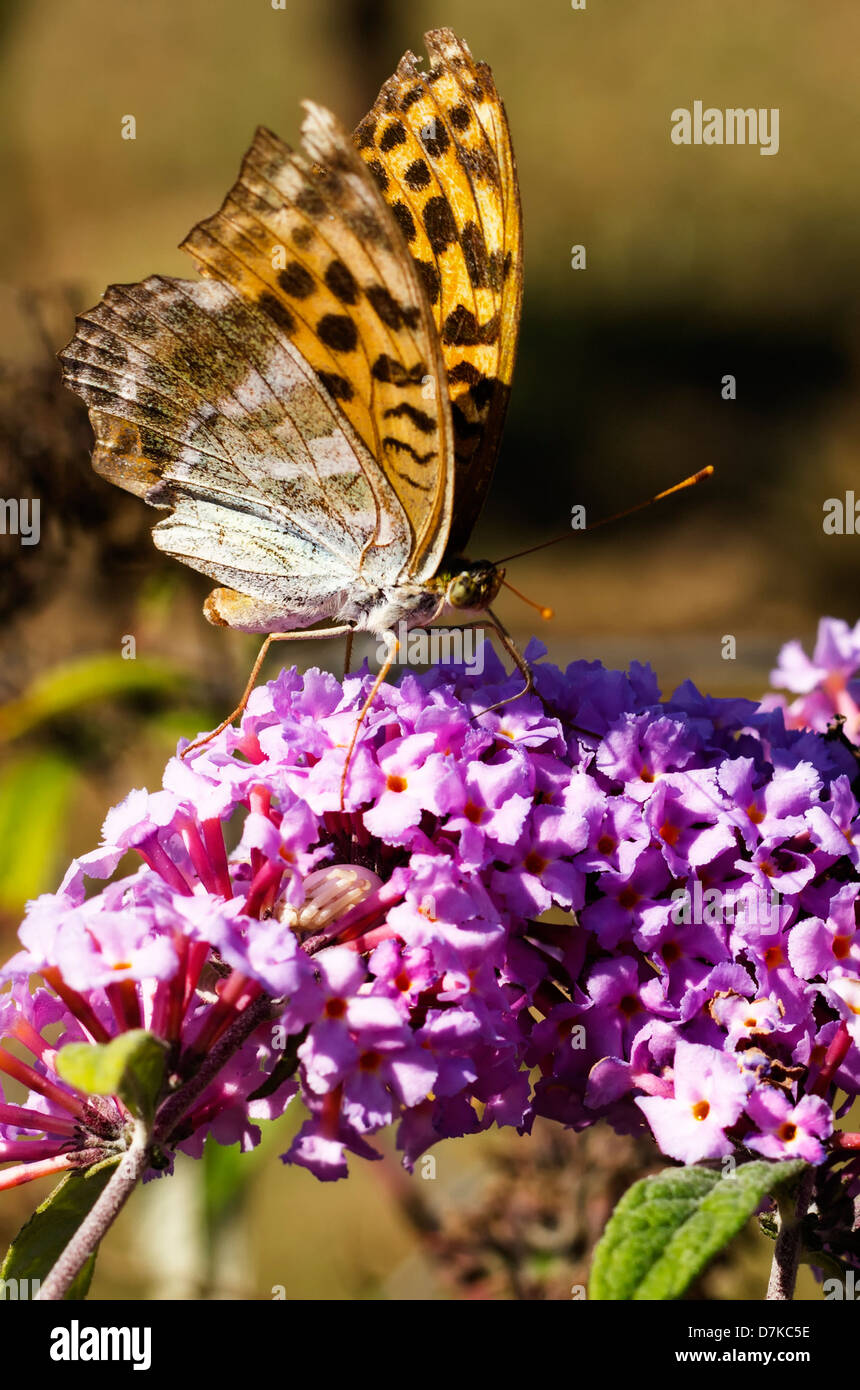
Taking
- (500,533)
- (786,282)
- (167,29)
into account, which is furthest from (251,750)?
(167,29)

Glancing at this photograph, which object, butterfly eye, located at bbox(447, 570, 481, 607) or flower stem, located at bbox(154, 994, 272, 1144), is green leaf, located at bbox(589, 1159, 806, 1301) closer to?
flower stem, located at bbox(154, 994, 272, 1144)

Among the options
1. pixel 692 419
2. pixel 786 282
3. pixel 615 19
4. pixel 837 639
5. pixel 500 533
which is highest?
pixel 615 19

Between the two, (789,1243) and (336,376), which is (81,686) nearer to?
(336,376)
